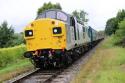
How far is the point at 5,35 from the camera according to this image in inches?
2019

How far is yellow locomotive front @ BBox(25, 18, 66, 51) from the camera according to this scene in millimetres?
19578

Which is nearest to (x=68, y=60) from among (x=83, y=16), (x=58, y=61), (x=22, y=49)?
(x=58, y=61)

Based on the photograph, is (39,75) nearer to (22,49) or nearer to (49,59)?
(49,59)

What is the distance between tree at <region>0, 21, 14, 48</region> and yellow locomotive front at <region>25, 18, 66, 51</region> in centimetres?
3067

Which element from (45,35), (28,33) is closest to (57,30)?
(45,35)

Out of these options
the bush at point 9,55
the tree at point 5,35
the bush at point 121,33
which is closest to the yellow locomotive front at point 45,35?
the bush at point 9,55

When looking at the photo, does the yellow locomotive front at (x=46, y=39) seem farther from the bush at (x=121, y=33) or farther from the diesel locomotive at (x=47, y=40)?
the bush at (x=121, y=33)

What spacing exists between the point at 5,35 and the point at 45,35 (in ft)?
106

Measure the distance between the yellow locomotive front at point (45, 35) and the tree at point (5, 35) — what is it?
30672 millimetres

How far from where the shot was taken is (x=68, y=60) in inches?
868

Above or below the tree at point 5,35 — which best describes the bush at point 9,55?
below

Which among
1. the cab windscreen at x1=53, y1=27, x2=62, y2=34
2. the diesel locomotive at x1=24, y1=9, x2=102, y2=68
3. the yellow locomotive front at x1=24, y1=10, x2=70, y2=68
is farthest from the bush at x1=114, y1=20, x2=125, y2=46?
the cab windscreen at x1=53, y1=27, x2=62, y2=34

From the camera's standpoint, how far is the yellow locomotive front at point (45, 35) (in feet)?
64.2

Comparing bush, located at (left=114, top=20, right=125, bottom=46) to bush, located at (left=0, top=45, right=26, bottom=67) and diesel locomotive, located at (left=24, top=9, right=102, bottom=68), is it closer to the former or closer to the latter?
bush, located at (left=0, top=45, right=26, bottom=67)
